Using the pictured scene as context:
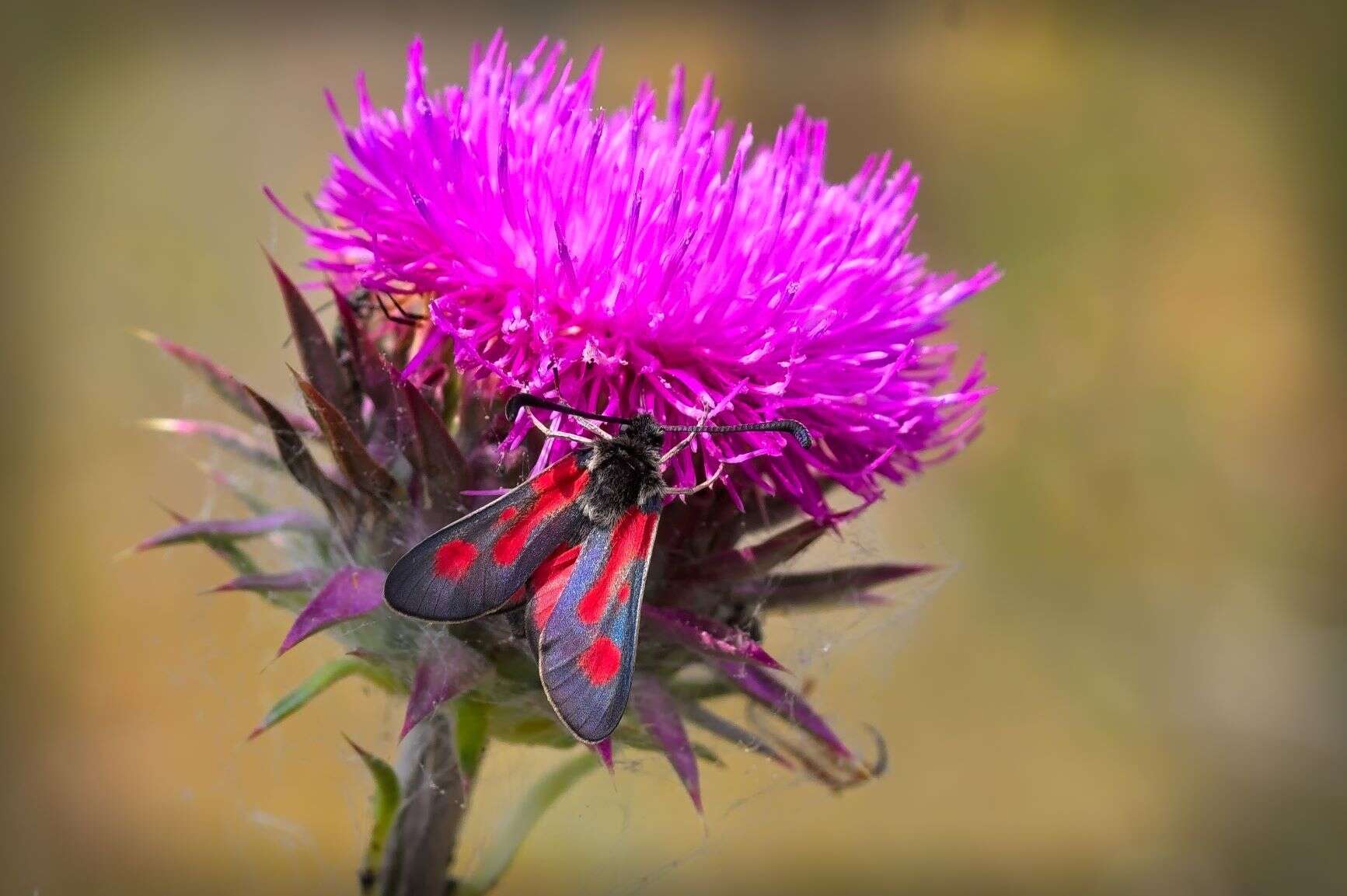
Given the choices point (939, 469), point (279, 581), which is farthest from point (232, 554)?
point (939, 469)

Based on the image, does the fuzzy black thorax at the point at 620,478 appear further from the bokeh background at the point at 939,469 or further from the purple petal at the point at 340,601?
the bokeh background at the point at 939,469

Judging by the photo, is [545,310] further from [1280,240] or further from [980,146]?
[1280,240]

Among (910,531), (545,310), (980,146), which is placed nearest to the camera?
(545,310)

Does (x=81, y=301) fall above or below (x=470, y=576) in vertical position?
above

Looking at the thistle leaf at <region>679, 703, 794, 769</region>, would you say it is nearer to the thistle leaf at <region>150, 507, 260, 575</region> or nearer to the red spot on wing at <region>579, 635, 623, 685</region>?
the red spot on wing at <region>579, 635, 623, 685</region>

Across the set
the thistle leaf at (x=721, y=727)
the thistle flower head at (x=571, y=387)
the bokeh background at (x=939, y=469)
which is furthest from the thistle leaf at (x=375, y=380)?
the bokeh background at (x=939, y=469)

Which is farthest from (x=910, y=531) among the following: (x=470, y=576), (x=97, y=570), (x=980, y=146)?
(x=470, y=576)

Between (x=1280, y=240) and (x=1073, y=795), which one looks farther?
(x=1280, y=240)

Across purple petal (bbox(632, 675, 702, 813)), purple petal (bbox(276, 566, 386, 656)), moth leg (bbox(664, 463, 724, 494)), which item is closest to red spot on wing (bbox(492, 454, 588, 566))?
moth leg (bbox(664, 463, 724, 494))
